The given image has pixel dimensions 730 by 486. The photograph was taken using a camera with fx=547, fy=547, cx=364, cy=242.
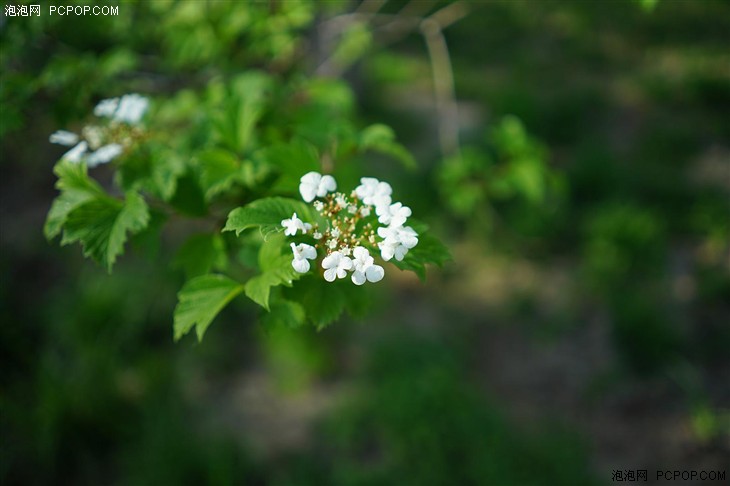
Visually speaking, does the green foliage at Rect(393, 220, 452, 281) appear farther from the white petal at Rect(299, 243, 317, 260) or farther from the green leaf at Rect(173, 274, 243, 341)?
the green leaf at Rect(173, 274, 243, 341)

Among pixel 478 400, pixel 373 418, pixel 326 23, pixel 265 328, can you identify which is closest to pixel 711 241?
pixel 478 400

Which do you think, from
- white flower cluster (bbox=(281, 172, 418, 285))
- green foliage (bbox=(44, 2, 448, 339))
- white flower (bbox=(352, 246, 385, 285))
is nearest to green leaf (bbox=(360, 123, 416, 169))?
green foliage (bbox=(44, 2, 448, 339))

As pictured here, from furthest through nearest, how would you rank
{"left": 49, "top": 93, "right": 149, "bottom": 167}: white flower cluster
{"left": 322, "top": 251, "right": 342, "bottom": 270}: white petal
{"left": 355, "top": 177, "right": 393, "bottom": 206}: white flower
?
{"left": 49, "top": 93, "right": 149, "bottom": 167}: white flower cluster, {"left": 355, "top": 177, "right": 393, "bottom": 206}: white flower, {"left": 322, "top": 251, "right": 342, "bottom": 270}: white petal

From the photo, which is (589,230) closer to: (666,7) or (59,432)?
(59,432)

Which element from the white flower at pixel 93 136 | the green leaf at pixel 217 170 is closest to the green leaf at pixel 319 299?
the green leaf at pixel 217 170

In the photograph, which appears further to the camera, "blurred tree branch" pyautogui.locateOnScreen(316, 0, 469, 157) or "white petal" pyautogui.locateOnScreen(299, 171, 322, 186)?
"blurred tree branch" pyautogui.locateOnScreen(316, 0, 469, 157)

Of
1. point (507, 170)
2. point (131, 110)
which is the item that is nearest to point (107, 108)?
point (131, 110)
